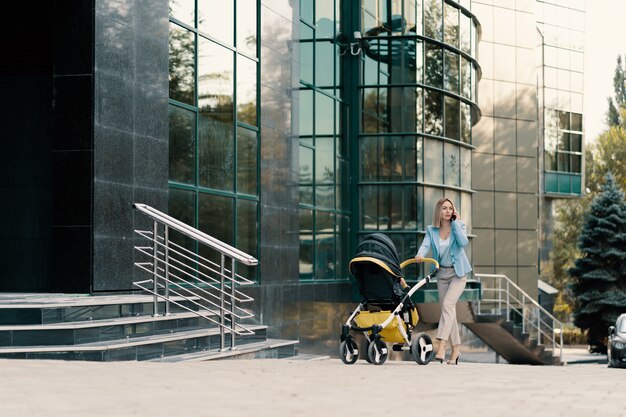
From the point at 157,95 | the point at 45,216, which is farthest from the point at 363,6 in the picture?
the point at 45,216

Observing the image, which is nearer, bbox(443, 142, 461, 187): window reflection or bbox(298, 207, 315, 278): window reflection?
bbox(298, 207, 315, 278): window reflection

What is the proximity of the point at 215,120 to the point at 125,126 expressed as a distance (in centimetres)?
354

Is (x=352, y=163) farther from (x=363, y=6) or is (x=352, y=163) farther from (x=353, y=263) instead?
(x=353, y=263)

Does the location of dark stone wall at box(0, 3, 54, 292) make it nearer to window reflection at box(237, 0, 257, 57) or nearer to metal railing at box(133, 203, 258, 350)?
metal railing at box(133, 203, 258, 350)

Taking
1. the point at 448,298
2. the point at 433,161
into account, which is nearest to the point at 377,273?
the point at 448,298

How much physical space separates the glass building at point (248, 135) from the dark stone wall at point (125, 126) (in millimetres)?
28

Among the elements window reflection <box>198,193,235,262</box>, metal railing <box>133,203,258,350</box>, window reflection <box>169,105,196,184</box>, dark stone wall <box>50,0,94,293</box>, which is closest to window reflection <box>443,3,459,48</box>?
window reflection <box>198,193,235,262</box>

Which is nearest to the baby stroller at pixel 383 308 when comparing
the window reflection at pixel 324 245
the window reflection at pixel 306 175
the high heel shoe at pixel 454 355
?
the high heel shoe at pixel 454 355

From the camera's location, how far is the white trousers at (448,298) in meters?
13.4

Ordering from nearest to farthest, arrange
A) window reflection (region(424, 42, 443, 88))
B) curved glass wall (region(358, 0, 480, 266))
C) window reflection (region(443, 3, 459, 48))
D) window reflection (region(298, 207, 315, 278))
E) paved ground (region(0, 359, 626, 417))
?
paved ground (region(0, 359, 626, 417)), window reflection (region(298, 207, 315, 278)), curved glass wall (region(358, 0, 480, 266)), window reflection (region(424, 42, 443, 88)), window reflection (region(443, 3, 459, 48))

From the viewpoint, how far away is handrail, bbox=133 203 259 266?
13203mm

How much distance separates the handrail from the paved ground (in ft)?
5.56

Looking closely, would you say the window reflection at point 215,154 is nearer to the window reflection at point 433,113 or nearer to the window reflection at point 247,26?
the window reflection at point 247,26

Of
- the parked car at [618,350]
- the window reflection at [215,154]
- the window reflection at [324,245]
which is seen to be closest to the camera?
the window reflection at [215,154]
